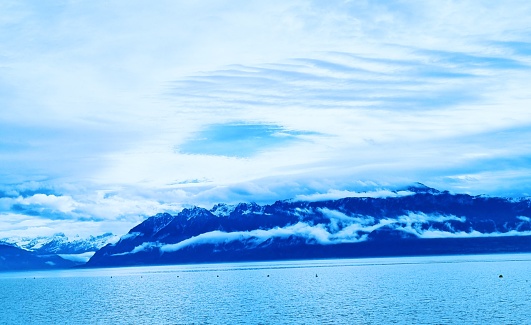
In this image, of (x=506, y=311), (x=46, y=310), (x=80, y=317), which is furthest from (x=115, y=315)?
(x=506, y=311)

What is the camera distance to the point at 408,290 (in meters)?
179

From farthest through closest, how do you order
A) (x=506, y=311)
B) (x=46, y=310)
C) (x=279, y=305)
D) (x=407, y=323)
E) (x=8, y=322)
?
1. (x=46, y=310)
2. (x=279, y=305)
3. (x=8, y=322)
4. (x=506, y=311)
5. (x=407, y=323)

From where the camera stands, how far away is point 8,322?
135500 mm

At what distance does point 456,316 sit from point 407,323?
11973 mm

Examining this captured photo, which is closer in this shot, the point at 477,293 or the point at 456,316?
the point at 456,316

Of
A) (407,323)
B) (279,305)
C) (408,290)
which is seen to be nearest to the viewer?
(407,323)

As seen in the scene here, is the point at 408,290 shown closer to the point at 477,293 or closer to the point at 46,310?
the point at 477,293

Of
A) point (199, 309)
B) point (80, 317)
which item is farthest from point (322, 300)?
point (80, 317)

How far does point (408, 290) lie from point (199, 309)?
6507 centimetres

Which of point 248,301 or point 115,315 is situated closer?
point 115,315

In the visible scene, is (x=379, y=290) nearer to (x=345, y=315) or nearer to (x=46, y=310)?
(x=345, y=315)

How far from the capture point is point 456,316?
11306 centimetres

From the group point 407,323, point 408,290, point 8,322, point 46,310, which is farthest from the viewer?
point 408,290

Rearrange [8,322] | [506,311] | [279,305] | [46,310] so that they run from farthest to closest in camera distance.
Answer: [46,310] → [279,305] → [8,322] → [506,311]
